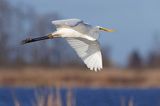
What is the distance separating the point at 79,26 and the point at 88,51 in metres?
0.34

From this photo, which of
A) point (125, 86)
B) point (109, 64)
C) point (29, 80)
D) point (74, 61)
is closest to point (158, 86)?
point (125, 86)

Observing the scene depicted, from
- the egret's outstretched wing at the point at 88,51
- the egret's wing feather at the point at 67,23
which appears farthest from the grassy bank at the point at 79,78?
the egret's wing feather at the point at 67,23

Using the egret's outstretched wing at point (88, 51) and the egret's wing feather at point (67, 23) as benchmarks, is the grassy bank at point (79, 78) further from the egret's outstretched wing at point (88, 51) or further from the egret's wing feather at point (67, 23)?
the egret's wing feather at point (67, 23)

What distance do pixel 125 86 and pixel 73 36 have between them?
47.6ft

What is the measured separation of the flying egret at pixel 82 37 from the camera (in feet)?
25.4

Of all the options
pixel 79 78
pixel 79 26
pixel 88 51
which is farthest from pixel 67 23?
pixel 79 78

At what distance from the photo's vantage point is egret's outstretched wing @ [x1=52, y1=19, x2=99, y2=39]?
25.1 feet

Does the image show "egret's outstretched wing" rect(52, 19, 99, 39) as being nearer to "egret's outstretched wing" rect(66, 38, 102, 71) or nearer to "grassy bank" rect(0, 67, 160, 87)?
"egret's outstretched wing" rect(66, 38, 102, 71)

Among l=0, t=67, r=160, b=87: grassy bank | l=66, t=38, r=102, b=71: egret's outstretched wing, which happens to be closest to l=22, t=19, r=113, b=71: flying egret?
l=66, t=38, r=102, b=71: egret's outstretched wing

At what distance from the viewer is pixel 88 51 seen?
7988mm

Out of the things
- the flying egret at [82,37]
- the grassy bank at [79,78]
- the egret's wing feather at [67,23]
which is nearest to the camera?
the egret's wing feather at [67,23]

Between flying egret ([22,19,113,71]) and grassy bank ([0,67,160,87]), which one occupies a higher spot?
flying egret ([22,19,113,71])

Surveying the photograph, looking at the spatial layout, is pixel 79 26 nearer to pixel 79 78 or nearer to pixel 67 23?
pixel 67 23

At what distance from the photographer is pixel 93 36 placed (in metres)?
7.75
